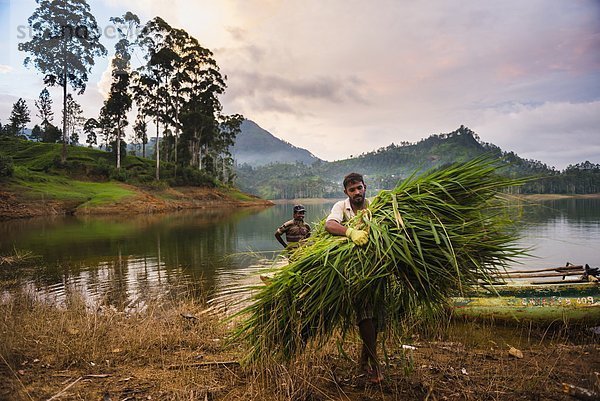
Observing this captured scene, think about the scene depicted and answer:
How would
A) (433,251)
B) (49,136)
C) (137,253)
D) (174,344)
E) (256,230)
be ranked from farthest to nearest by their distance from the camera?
(49,136), (256,230), (137,253), (174,344), (433,251)

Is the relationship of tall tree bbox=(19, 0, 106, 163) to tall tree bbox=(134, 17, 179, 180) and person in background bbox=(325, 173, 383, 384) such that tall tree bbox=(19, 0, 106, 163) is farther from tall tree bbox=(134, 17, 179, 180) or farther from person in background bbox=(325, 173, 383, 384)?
person in background bbox=(325, 173, 383, 384)

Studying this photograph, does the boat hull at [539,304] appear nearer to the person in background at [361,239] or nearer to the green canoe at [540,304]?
the green canoe at [540,304]

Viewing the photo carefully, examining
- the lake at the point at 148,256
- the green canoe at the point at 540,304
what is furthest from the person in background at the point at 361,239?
the green canoe at the point at 540,304

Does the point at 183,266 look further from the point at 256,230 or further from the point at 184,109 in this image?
the point at 184,109

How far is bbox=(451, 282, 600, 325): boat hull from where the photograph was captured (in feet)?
21.4

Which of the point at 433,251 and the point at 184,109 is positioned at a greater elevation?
the point at 184,109

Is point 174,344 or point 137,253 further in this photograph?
point 137,253

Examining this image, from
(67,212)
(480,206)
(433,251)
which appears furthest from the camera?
(67,212)

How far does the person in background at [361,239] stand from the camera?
3.29 m

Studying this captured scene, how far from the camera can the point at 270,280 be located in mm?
3484

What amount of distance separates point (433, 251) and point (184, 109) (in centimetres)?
5529

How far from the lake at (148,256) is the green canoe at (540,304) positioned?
2.78 ft

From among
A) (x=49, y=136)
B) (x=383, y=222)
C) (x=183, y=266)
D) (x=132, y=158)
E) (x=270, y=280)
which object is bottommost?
(x=183, y=266)

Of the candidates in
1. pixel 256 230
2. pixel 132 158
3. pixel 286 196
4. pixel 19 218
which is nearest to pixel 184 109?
pixel 132 158
